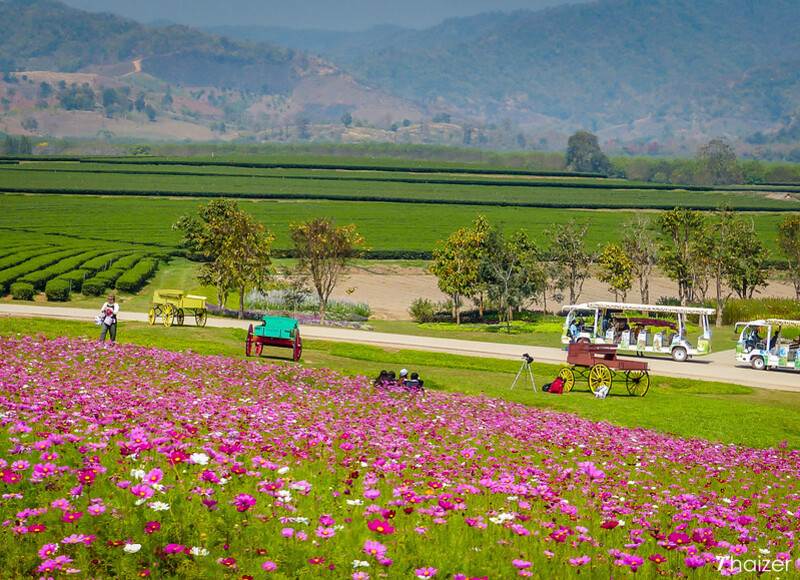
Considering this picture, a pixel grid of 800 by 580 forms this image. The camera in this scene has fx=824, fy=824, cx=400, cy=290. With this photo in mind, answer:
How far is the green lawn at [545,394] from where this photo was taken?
69.4 ft

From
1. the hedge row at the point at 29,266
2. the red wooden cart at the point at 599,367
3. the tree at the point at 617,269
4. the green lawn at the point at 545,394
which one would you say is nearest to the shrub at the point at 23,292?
the hedge row at the point at 29,266

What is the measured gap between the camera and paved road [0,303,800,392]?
34719 millimetres

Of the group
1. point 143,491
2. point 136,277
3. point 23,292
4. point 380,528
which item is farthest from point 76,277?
point 380,528

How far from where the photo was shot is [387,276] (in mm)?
81375

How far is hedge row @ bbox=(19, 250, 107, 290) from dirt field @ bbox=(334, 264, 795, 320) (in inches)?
797

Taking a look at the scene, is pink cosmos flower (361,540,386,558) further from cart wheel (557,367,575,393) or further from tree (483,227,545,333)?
tree (483,227,545,333)

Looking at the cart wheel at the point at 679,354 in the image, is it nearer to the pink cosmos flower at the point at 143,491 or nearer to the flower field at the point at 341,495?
the flower field at the point at 341,495

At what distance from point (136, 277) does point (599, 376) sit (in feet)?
131

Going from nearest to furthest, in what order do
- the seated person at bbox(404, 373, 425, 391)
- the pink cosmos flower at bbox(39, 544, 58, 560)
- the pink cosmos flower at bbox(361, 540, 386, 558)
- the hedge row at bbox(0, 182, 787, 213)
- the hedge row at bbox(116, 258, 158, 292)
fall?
the pink cosmos flower at bbox(39, 544, 58, 560)
the pink cosmos flower at bbox(361, 540, 386, 558)
the seated person at bbox(404, 373, 425, 391)
the hedge row at bbox(116, 258, 158, 292)
the hedge row at bbox(0, 182, 787, 213)

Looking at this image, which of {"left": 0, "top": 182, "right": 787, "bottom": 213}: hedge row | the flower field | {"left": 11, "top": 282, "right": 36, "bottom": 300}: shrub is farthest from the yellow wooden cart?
{"left": 0, "top": 182, "right": 787, "bottom": 213}: hedge row

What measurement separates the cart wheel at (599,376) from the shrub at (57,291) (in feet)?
113

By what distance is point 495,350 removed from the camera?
1528 inches

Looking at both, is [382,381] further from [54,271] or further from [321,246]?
[54,271]

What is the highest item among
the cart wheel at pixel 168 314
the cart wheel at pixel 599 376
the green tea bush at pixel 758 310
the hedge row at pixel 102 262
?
the hedge row at pixel 102 262
